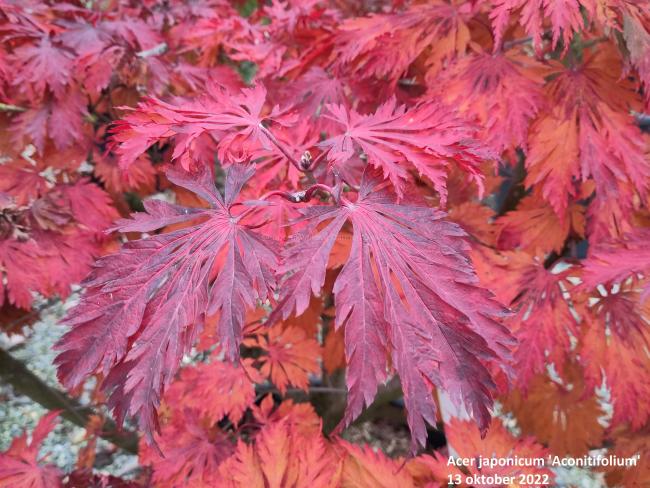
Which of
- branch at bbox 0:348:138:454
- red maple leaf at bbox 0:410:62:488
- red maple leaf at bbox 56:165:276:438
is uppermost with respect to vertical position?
red maple leaf at bbox 56:165:276:438

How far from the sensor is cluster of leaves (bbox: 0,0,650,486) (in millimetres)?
513

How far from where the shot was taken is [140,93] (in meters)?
1.14

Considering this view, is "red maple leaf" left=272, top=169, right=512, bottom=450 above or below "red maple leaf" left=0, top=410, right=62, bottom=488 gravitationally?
above

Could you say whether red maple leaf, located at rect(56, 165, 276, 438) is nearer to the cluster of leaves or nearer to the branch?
the cluster of leaves

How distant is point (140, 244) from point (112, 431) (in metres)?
1.09

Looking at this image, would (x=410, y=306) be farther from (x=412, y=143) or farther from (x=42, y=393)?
(x=42, y=393)

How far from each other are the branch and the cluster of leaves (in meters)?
0.32

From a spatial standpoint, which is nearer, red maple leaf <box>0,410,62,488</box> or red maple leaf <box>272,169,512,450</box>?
red maple leaf <box>272,169,512,450</box>

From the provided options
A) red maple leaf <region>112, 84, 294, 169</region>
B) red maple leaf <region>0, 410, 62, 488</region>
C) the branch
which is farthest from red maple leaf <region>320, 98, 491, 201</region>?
the branch

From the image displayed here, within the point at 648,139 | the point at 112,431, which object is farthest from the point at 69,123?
the point at 648,139

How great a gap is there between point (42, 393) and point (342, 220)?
1.22 metres

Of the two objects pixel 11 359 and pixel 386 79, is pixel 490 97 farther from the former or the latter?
pixel 11 359

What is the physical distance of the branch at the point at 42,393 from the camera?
1.32 m

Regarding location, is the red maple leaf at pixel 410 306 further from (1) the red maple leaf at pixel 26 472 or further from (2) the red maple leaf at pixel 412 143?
(1) the red maple leaf at pixel 26 472
